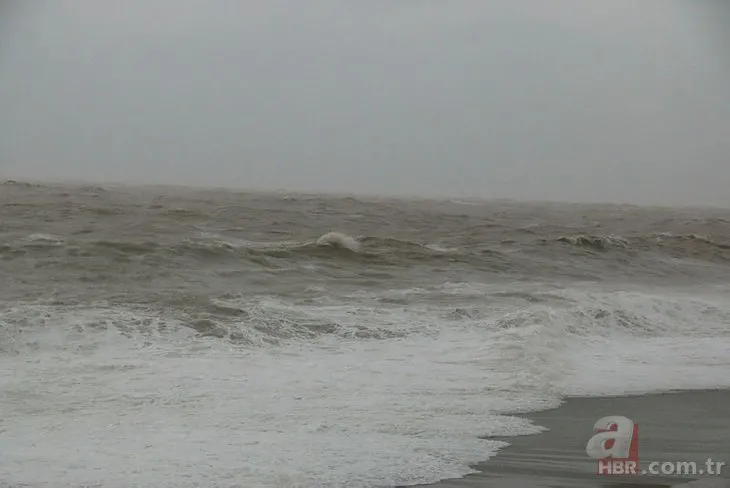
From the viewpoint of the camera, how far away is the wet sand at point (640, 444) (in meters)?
2.49

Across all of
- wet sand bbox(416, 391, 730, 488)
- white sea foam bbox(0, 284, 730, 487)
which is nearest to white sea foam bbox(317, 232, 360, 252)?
white sea foam bbox(0, 284, 730, 487)

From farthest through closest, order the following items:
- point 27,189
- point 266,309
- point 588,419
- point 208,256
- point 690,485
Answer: point 27,189 → point 208,256 → point 266,309 → point 588,419 → point 690,485

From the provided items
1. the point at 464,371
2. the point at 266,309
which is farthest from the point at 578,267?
the point at 464,371

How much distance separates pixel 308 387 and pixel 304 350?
86 cm

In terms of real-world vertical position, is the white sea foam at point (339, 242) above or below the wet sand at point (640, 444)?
above

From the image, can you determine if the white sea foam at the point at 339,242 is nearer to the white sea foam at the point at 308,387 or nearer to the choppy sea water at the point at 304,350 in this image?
the choppy sea water at the point at 304,350

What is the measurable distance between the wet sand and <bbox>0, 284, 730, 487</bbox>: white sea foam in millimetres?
111

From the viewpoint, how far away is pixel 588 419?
3295 mm

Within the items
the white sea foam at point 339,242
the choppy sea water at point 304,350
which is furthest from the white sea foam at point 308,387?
the white sea foam at point 339,242

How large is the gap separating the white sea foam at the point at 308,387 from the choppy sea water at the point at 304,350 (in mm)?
13

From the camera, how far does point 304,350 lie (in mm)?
4539

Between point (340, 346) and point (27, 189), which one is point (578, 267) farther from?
point (27, 189)

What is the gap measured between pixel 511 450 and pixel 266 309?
121 inches

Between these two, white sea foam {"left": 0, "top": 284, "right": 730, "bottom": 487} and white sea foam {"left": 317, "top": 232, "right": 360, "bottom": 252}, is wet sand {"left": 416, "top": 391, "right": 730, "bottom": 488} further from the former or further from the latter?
white sea foam {"left": 317, "top": 232, "right": 360, "bottom": 252}
